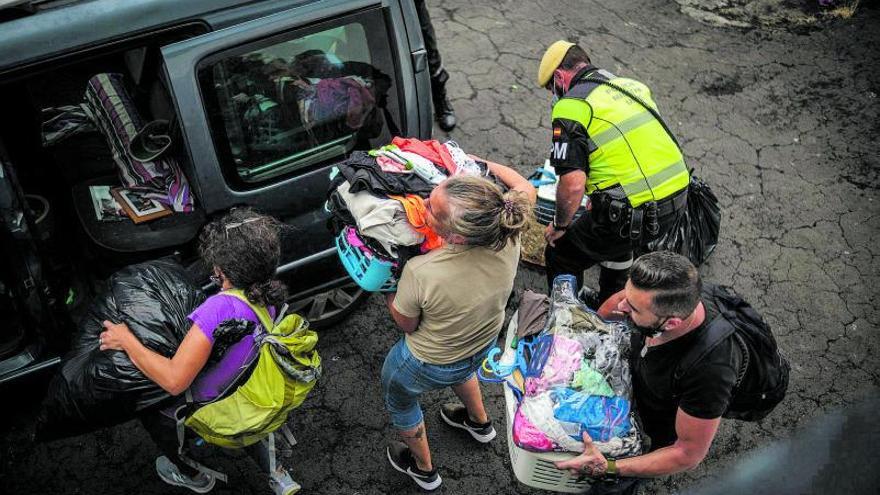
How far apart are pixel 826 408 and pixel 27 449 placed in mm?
4276

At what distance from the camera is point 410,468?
3316mm

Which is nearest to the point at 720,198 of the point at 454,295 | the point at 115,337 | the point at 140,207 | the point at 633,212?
the point at 633,212

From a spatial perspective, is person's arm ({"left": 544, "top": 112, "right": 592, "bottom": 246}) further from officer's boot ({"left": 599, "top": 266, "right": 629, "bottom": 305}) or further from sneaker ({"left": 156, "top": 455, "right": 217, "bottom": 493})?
sneaker ({"left": 156, "top": 455, "right": 217, "bottom": 493})

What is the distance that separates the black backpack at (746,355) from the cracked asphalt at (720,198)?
1140mm

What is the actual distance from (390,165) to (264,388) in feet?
3.35

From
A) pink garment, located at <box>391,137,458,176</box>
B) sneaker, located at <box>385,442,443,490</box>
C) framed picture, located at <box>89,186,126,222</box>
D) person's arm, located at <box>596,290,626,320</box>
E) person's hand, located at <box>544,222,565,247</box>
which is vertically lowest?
sneaker, located at <box>385,442,443,490</box>

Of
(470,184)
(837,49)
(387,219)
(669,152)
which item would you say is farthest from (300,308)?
(837,49)

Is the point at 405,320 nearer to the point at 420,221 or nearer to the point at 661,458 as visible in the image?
the point at 420,221

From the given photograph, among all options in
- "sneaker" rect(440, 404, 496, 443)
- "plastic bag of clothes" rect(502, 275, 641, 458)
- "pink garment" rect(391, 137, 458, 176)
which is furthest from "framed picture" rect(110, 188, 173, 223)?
"plastic bag of clothes" rect(502, 275, 641, 458)

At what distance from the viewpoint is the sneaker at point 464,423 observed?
3.49m

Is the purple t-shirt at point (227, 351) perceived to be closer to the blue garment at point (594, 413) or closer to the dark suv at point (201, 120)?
the dark suv at point (201, 120)

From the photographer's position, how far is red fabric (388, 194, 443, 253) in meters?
2.62

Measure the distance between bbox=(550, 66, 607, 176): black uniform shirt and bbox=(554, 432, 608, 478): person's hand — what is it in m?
1.34

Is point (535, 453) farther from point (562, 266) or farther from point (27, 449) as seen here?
point (27, 449)
